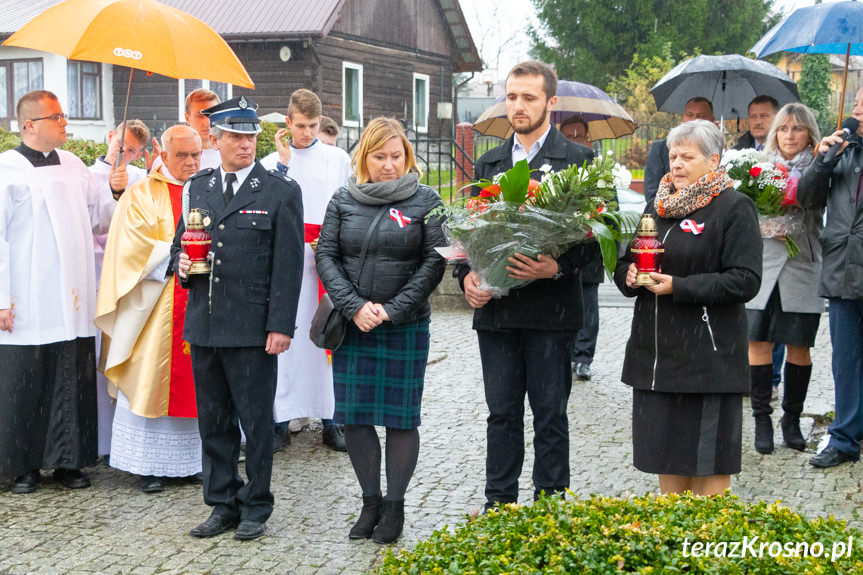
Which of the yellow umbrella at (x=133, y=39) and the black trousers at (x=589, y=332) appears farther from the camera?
the black trousers at (x=589, y=332)

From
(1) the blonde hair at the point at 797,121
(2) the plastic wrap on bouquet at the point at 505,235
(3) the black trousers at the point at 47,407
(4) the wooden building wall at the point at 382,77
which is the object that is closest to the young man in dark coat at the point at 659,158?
(1) the blonde hair at the point at 797,121

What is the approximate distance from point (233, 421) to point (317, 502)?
73 cm

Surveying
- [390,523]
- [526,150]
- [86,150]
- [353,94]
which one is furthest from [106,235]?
[353,94]

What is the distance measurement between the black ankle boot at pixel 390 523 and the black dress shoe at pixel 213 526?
0.80 m

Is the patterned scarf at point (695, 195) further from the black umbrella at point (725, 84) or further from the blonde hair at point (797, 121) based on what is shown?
the black umbrella at point (725, 84)

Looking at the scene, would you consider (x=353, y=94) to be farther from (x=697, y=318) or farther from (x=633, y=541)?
(x=633, y=541)

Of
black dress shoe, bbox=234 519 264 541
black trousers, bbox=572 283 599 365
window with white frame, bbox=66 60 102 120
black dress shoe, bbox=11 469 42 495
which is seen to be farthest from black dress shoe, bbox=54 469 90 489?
window with white frame, bbox=66 60 102 120

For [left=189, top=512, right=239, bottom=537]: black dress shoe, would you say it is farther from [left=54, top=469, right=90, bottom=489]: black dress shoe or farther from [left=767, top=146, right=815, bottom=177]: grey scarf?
[left=767, top=146, right=815, bottom=177]: grey scarf

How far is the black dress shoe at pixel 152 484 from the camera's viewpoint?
5785 mm

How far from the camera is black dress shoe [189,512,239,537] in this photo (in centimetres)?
498

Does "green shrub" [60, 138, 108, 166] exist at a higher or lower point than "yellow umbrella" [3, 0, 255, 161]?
lower

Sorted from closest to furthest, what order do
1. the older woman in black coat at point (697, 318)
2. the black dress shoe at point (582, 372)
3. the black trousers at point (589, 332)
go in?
the older woman in black coat at point (697, 318) → the black trousers at point (589, 332) → the black dress shoe at point (582, 372)

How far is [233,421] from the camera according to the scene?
521cm

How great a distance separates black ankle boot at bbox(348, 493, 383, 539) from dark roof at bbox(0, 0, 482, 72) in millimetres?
22043
